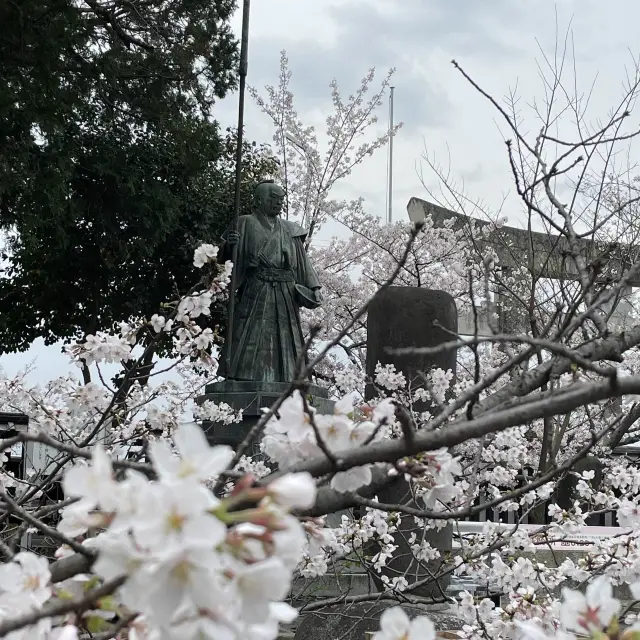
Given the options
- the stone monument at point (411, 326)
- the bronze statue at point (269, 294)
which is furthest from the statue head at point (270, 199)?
the stone monument at point (411, 326)

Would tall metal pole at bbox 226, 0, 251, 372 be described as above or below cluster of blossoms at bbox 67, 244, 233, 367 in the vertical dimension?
above

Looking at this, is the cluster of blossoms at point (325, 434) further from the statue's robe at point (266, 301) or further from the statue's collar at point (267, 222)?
the statue's collar at point (267, 222)

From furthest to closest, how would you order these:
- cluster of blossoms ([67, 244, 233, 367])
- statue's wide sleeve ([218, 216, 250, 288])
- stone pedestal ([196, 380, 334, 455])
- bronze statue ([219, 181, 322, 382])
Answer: bronze statue ([219, 181, 322, 382]) < statue's wide sleeve ([218, 216, 250, 288]) < stone pedestal ([196, 380, 334, 455]) < cluster of blossoms ([67, 244, 233, 367])

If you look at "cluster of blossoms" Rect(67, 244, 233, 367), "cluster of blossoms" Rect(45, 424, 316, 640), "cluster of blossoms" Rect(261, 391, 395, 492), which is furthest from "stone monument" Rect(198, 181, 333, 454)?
"cluster of blossoms" Rect(45, 424, 316, 640)

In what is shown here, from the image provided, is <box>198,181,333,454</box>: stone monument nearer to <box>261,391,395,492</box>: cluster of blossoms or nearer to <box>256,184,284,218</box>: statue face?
<box>256,184,284,218</box>: statue face

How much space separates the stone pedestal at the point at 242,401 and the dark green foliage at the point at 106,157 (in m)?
3.42

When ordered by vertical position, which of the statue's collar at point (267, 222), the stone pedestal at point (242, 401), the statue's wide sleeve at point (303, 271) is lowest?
the stone pedestal at point (242, 401)

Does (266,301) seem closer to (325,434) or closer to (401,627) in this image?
(325,434)

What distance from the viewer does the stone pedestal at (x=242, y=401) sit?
20.4ft

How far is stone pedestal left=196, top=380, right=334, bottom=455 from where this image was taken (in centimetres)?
622

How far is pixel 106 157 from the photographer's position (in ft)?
34.3

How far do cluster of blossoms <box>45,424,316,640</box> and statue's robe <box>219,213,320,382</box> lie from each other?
6132 mm

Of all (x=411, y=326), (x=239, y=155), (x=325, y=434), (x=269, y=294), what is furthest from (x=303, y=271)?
(x=325, y=434)

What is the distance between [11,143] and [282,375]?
4.03 m
